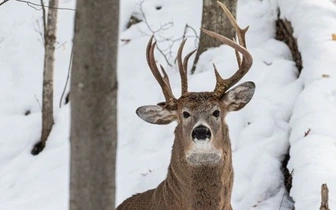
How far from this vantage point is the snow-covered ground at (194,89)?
771cm

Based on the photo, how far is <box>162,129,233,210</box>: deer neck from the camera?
5668mm

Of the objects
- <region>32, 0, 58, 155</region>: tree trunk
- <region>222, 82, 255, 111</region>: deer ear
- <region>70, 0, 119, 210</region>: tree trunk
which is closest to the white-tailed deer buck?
<region>222, 82, 255, 111</region>: deer ear

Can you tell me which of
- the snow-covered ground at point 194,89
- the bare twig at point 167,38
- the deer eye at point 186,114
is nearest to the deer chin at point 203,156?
the deer eye at point 186,114

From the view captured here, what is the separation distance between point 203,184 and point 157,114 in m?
0.64

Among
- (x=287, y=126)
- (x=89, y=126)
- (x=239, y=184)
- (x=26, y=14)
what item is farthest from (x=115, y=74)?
(x=26, y=14)

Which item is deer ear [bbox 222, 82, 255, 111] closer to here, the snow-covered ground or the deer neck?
the deer neck

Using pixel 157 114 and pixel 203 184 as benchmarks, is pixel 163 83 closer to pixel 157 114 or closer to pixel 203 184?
pixel 157 114

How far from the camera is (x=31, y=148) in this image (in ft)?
35.0

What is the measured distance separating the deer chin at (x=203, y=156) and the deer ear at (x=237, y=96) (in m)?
0.41

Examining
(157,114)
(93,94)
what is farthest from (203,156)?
(93,94)

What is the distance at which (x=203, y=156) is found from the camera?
5.62 m

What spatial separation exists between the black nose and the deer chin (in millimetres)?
86

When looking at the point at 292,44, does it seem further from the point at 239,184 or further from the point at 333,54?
the point at 239,184

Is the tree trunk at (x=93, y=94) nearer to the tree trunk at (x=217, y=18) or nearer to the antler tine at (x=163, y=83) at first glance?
the antler tine at (x=163, y=83)
